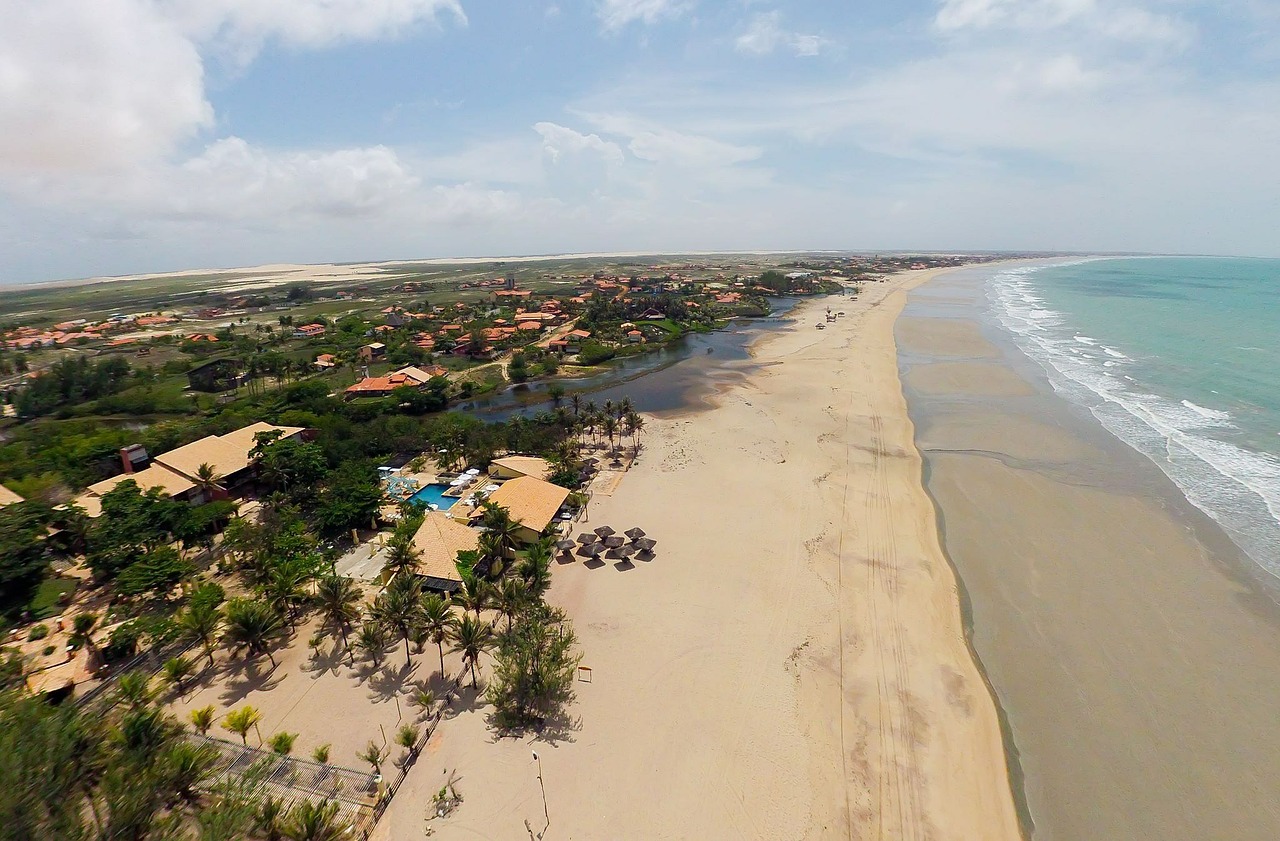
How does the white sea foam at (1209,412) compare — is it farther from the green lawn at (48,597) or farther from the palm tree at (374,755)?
the green lawn at (48,597)

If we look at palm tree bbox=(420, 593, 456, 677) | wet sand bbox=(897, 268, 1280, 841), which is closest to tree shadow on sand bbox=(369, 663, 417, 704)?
palm tree bbox=(420, 593, 456, 677)

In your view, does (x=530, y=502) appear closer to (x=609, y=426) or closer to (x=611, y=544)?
(x=611, y=544)

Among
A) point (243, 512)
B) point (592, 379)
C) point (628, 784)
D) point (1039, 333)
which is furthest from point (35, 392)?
point (1039, 333)

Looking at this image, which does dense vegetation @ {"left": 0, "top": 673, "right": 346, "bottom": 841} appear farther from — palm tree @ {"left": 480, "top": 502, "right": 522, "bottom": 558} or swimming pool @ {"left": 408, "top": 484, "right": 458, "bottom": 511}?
swimming pool @ {"left": 408, "top": 484, "right": 458, "bottom": 511}

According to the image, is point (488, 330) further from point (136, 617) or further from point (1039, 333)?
point (1039, 333)

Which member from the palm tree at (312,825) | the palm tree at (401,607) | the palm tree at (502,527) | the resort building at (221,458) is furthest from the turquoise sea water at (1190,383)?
the resort building at (221,458)

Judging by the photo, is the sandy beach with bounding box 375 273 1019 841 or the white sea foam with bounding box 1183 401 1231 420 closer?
the sandy beach with bounding box 375 273 1019 841

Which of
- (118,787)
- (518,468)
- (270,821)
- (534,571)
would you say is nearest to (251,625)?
(270,821)
